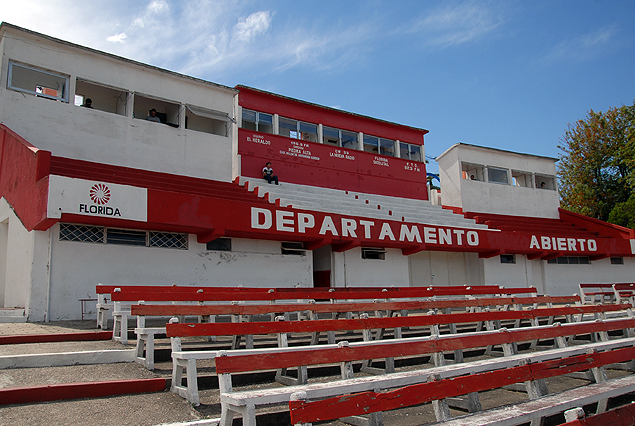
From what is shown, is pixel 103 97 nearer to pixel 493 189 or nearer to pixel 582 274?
pixel 493 189

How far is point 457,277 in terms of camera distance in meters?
19.1

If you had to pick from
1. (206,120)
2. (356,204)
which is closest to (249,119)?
(206,120)

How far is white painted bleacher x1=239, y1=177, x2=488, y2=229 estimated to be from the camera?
15.6 metres

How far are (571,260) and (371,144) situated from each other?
1020cm

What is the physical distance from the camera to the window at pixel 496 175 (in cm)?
2314

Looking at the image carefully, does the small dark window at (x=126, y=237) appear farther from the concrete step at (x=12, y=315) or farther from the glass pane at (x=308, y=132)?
the glass pane at (x=308, y=132)

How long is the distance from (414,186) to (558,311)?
14.9m

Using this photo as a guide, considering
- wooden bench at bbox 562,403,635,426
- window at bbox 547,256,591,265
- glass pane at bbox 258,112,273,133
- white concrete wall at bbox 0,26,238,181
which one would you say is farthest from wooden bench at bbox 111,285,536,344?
window at bbox 547,256,591,265

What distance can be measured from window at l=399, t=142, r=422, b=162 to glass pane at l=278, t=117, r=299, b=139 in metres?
5.55

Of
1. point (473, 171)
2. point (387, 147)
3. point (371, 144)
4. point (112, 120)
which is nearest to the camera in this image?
point (112, 120)

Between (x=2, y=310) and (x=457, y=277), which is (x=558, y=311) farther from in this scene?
(x=457, y=277)

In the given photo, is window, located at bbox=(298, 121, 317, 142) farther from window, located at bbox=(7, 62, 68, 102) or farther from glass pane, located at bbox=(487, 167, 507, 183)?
glass pane, located at bbox=(487, 167, 507, 183)

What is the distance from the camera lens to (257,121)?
59.7 ft

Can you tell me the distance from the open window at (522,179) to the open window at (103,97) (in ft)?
61.0
